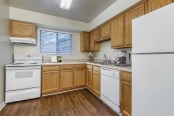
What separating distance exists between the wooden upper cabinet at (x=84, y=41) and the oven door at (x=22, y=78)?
188 cm

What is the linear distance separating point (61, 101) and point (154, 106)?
7.14 ft

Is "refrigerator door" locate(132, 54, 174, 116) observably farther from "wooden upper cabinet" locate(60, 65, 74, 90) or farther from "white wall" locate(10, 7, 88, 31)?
"white wall" locate(10, 7, 88, 31)

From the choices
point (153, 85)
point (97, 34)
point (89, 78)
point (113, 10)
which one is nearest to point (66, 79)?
point (89, 78)

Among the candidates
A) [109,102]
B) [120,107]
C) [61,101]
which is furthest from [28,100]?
[120,107]

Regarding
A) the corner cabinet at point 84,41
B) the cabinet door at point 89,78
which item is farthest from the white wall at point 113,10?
the cabinet door at point 89,78

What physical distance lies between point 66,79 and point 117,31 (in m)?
2.13

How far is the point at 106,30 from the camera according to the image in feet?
10.1

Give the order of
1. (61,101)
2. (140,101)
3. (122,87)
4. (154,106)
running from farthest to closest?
(61,101), (122,87), (140,101), (154,106)

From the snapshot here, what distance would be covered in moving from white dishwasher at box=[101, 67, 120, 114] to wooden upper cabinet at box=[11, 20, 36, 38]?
2354 millimetres

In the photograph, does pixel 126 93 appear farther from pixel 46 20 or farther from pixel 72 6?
pixel 46 20

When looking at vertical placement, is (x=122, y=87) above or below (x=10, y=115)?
above

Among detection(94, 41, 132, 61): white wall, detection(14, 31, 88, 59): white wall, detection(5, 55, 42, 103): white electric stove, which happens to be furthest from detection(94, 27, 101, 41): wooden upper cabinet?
detection(5, 55, 42, 103): white electric stove

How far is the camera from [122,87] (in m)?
1.95

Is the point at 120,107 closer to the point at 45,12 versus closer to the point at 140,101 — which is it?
the point at 140,101
